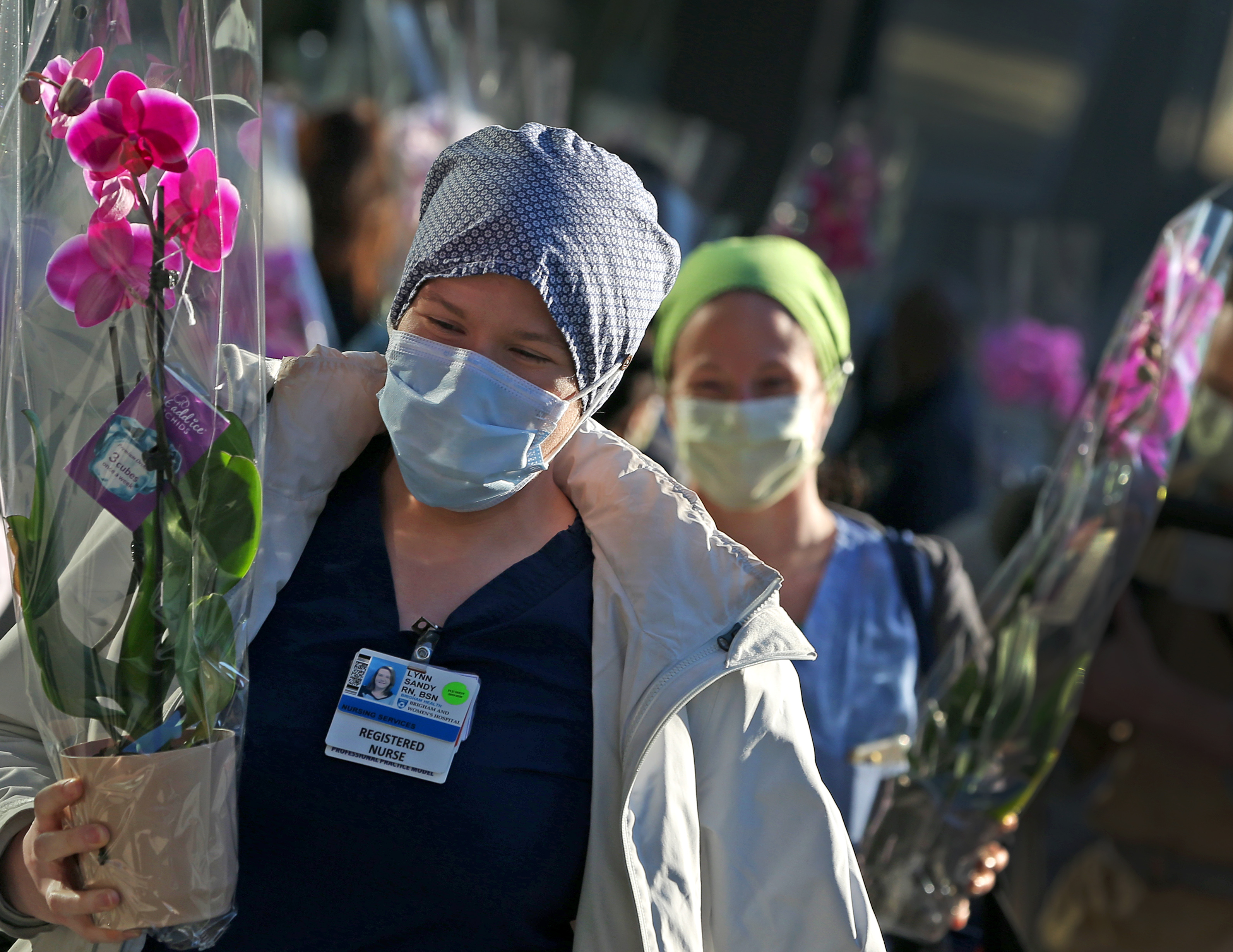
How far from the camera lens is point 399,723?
1.30 m

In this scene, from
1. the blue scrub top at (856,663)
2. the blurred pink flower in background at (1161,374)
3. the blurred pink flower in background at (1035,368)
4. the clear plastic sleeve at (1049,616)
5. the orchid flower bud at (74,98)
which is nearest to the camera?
the orchid flower bud at (74,98)

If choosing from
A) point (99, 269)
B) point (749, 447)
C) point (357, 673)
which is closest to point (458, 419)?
point (357, 673)

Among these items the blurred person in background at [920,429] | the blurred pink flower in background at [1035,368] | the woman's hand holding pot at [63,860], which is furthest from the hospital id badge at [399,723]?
the blurred pink flower in background at [1035,368]

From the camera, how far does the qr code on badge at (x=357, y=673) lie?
4.32 ft

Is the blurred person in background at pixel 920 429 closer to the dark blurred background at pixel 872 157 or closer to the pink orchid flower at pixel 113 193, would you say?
the dark blurred background at pixel 872 157

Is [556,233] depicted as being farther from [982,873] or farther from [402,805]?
[982,873]

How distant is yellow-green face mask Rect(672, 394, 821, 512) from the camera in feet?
7.64

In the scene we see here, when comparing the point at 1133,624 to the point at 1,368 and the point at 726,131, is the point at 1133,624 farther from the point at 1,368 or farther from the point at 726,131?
the point at 726,131

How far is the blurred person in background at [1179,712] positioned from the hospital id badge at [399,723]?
1876 millimetres

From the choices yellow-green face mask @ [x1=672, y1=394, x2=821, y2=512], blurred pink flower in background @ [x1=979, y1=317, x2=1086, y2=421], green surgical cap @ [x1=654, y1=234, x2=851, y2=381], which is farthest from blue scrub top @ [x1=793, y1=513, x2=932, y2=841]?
blurred pink flower in background @ [x1=979, y1=317, x2=1086, y2=421]

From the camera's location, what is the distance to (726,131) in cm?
557

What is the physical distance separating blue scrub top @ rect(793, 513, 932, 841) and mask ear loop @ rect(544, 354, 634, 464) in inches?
27.8

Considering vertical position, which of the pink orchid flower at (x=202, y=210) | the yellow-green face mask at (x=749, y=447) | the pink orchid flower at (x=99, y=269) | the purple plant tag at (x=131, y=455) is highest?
the pink orchid flower at (x=202, y=210)

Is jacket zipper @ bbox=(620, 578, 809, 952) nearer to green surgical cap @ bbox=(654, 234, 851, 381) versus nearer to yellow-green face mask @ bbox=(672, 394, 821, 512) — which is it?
yellow-green face mask @ bbox=(672, 394, 821, 512)
